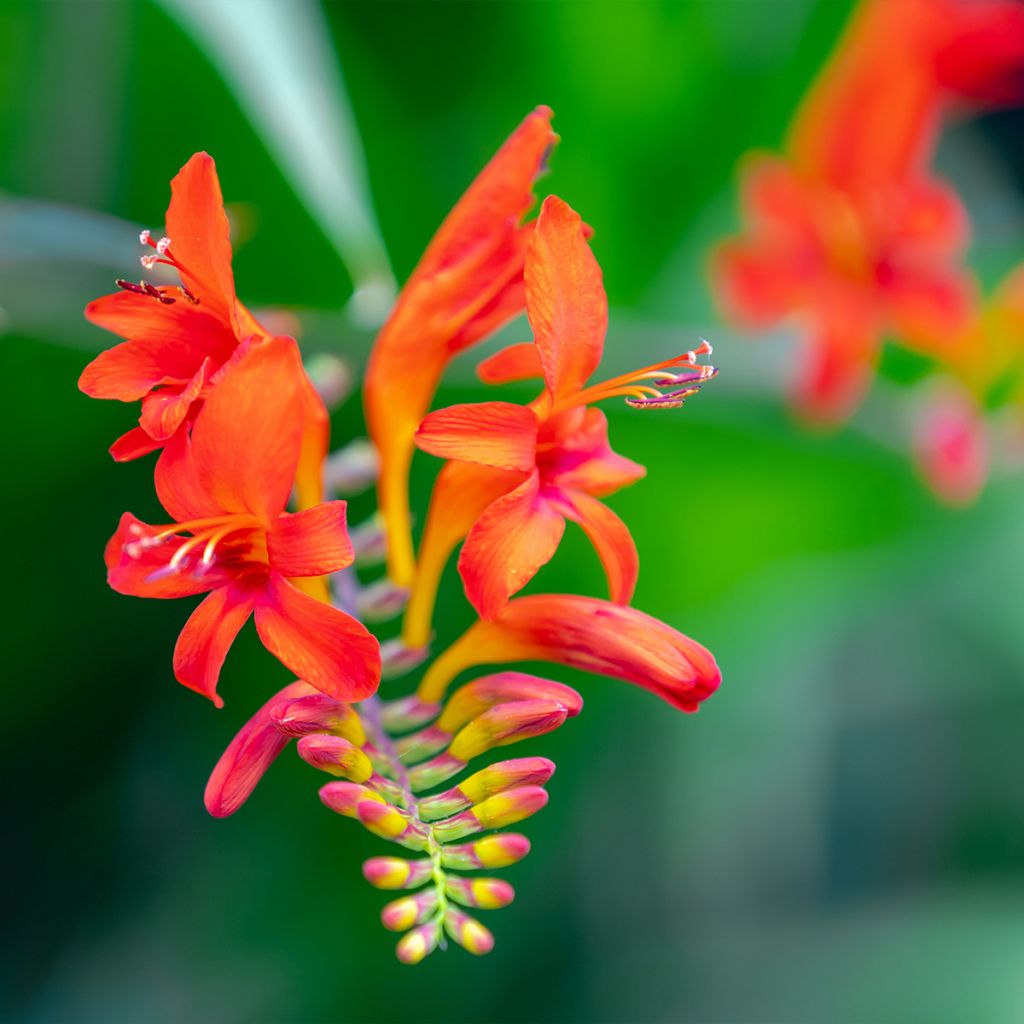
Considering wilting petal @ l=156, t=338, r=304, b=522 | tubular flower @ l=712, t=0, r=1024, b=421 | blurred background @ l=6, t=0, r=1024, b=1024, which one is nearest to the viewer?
wilting petal @ l=156, t=338, r=304, b=522

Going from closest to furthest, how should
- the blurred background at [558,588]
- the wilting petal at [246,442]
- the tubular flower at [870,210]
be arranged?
the wilting petal at [246,442] < the blurred background at [558,588] < the tubular flower at [870,210]

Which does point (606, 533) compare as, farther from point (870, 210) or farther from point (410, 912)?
point (870, 210)

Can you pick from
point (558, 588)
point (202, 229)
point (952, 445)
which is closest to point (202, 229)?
point (202, 229)

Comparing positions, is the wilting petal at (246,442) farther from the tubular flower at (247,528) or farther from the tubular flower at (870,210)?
the tubular flower at (870,210)

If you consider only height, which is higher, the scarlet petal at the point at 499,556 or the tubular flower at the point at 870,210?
the tubular flower at the point at 870,210

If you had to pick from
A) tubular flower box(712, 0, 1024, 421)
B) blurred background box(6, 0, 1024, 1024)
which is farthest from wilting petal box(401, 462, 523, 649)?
tubular flower box(712, 0, 1024, 421)

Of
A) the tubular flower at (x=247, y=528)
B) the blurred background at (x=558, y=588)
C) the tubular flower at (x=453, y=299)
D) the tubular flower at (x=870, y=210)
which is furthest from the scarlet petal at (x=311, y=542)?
the tubular flower at (x=870, y=210)

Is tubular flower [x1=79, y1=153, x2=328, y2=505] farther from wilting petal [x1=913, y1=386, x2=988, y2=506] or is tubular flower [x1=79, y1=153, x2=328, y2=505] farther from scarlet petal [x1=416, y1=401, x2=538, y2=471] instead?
wilting petal [x1=913, y1=386, x2=988, y2=506]
